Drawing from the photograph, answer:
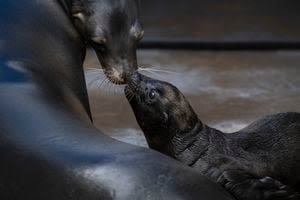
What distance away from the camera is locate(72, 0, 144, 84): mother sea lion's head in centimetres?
454

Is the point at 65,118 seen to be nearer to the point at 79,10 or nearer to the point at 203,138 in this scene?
the point at 79,10

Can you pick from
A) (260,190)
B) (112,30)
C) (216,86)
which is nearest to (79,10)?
(112,30)

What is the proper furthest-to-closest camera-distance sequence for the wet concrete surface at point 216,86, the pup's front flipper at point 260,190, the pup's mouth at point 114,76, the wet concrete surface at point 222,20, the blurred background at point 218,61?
the wet concrete surface at point 222,20, the blurred background at point 218,61, the wet concrete surface at point 216,86, the pup's mouth at point 114,76, the pup's front flipper at point 260,190

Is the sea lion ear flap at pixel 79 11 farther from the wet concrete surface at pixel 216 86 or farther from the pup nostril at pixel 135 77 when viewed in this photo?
the wet concrete surface at pixel 216 86

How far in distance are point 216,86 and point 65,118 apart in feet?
12.7

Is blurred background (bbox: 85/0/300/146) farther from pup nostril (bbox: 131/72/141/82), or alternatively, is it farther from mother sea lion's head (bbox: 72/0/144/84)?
mother sea lion's head (bbox: 72/0/144/84)

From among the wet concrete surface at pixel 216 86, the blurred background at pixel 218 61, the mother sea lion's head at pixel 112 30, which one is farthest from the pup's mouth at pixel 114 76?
the wet concrete surface at pixel 216 86

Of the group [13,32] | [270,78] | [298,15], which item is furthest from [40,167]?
[298,15]

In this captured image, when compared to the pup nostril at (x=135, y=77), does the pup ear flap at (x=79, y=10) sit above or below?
above

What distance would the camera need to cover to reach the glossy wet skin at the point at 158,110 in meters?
4.97

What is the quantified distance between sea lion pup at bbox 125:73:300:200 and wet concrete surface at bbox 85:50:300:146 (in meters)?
1.14

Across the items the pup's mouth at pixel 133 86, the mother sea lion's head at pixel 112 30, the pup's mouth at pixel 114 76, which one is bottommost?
the pup's mouth at pixel 133 86

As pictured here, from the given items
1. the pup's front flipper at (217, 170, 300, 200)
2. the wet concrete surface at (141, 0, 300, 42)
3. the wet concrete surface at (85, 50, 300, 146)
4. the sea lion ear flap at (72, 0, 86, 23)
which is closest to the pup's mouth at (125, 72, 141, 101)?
the sea lion ear flap at (72, 0, 86, 23)

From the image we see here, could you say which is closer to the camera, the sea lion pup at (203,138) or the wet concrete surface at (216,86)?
the sea lion pup at (203,138)
